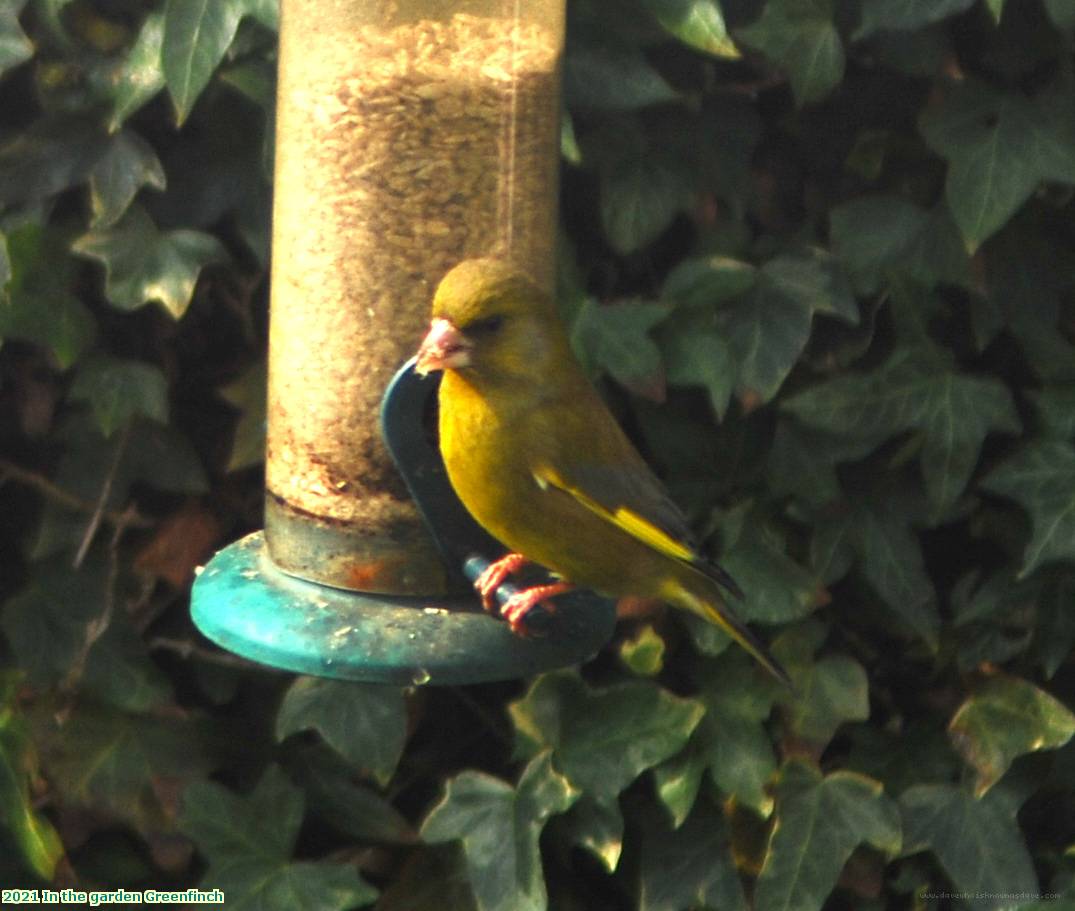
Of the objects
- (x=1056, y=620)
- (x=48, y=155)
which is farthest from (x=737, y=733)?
(x=48, y=155)

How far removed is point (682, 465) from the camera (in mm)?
2738

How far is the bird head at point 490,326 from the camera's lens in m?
2.08

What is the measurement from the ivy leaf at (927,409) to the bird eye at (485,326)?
62cm

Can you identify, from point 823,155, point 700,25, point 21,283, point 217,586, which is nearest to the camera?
point 217,586

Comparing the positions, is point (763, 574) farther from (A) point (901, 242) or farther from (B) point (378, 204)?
(B) point (378, 204)

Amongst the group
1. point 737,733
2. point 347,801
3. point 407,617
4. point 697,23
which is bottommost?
point 347,801

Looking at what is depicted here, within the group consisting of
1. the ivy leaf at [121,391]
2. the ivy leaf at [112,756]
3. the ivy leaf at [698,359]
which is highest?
the ivy leaf at [698,359]

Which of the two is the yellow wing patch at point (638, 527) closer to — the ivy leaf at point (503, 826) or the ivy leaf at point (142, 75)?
the ivy leaf at point (503, 826)

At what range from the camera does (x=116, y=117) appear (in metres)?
2.48

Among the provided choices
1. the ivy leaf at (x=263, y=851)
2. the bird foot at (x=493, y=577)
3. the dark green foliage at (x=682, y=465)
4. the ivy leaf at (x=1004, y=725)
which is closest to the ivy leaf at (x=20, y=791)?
the dark green foliage at (x=682, y=465)

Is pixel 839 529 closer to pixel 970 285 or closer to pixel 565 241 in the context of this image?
pixel 970 285

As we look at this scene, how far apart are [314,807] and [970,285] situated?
1.35 meters

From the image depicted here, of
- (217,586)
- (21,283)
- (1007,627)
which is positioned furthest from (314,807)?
(1007,627)

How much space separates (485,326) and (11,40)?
0.89 metres
